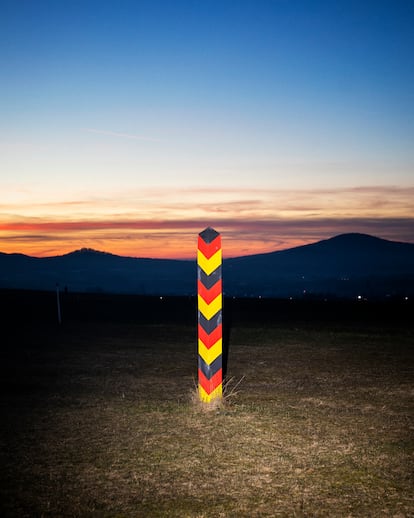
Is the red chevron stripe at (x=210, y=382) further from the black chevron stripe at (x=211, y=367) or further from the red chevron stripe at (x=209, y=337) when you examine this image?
the red chevron stripe at (x=209, y=337)

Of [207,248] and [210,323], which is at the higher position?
[207,248]

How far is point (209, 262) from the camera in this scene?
23.3 feet

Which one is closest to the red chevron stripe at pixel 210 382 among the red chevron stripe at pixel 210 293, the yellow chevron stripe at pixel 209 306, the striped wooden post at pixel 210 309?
the striped wooden post at pixel 210 309

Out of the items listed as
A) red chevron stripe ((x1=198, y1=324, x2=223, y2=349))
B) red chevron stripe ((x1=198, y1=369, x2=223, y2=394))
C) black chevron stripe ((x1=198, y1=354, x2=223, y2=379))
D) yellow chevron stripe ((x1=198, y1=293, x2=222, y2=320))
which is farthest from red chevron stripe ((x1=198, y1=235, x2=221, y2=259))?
red chevron stripe ((x1=198, y1=369, x2=223, y2=394))

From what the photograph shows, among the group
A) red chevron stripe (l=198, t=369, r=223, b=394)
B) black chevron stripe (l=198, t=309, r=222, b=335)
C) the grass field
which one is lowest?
the grass field

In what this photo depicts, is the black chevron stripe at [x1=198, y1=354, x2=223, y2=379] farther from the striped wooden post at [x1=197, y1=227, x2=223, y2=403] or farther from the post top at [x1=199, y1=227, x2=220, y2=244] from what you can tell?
the post top at [x1=199, y1=227, x2=220, y2=244]

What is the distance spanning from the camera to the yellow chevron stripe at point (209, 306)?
7137mm

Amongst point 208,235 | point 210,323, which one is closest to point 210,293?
point 210,323

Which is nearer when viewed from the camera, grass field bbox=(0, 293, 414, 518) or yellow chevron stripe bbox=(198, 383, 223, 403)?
grass field bbox=(0, 293, 414, 518)

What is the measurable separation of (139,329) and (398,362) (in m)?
8.36

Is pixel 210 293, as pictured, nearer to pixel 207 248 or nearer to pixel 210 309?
pixel 210 309

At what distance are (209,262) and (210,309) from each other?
624 mm

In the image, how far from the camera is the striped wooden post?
7.10 meters

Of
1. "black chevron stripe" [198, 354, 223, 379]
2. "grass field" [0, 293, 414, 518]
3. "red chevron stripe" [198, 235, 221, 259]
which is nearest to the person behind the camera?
"grass field" [0, 293, 414, 518]
